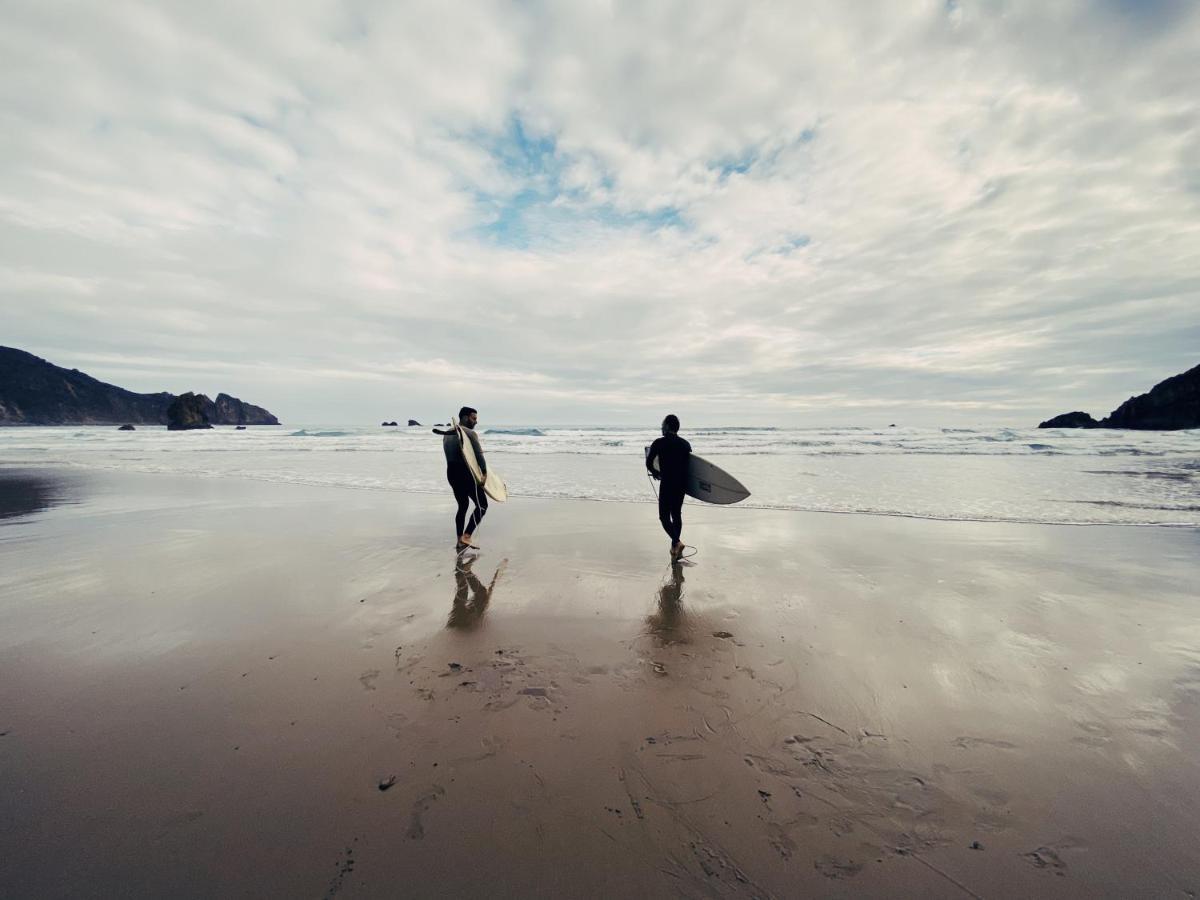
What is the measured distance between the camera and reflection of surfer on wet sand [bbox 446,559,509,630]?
4910 mm

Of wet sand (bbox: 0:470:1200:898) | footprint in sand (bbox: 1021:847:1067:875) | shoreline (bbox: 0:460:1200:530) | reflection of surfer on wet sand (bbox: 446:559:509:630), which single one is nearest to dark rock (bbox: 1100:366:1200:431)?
shoreline (bbox: 0:460:1200:530)

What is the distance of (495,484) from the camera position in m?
8.66

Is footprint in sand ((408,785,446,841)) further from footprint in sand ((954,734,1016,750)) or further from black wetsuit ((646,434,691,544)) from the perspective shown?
black wetsuit ((646,434,691,544))

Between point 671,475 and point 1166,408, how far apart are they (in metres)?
66.8

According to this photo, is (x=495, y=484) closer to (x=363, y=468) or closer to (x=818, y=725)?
(x=818, y=725)

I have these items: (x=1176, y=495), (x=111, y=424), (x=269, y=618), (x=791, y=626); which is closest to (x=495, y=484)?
(x=269, y=618)

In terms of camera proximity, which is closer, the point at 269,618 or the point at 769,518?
the point at 269,618

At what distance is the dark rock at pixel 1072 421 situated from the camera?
54375 mm

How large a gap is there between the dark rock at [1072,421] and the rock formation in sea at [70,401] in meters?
123

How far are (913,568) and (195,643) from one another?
27.1ft

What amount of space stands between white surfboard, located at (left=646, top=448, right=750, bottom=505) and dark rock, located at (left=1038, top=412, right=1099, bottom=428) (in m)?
67.8

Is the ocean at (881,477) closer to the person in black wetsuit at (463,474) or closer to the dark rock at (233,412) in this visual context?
the person in black wetsuit at (463,474)

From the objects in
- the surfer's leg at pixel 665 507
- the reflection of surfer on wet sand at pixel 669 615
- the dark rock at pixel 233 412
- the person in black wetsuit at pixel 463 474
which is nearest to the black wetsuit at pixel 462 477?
the person in black wetsuit at pixel 463 474

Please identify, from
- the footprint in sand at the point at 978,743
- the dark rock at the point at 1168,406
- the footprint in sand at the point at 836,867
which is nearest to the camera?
the footprint in sand at the point at 836,867
